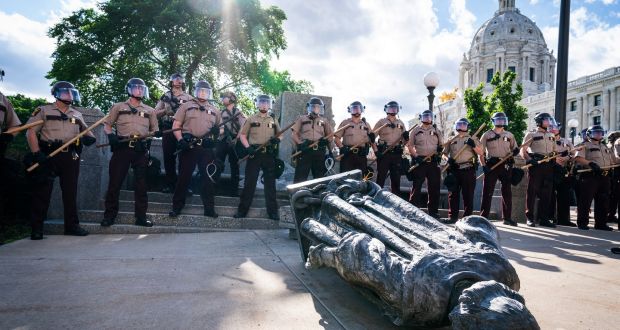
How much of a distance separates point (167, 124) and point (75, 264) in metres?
4.47

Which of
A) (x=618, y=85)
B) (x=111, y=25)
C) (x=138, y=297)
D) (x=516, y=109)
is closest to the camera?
(x=138, y=297)

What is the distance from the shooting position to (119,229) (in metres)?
5.53

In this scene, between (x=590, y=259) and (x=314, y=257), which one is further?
(x=590, y=259)

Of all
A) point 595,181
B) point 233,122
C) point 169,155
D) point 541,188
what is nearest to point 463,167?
point 541,188

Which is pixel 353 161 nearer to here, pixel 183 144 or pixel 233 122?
pixel 233 122

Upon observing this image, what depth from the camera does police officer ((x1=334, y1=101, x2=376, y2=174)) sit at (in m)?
7.22

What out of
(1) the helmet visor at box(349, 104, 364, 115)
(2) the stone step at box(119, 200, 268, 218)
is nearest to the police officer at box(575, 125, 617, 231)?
(1) the helmet visor at box(349, 104, 364, 115)

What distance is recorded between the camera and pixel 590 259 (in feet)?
14.7

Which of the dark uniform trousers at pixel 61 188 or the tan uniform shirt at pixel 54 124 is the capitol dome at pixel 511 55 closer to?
the tan uniform shirt at pixel 54 124

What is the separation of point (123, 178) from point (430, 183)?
18.4 feet

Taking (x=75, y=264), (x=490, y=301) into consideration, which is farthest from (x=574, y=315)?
Answer: (x=75, y=264)

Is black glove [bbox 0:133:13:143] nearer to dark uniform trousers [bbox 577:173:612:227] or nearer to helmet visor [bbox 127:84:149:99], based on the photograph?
helmet visor [bbox 127:84:149:99]

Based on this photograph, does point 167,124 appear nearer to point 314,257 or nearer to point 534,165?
Result: point 314,257

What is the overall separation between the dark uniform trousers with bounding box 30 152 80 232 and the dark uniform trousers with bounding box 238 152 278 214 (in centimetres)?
246
